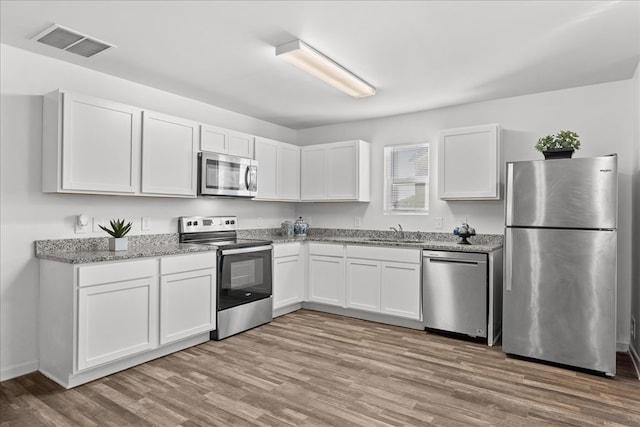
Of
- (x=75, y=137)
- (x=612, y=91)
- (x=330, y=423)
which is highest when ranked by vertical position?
(x=612, y=91)

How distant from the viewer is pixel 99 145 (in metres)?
3.08

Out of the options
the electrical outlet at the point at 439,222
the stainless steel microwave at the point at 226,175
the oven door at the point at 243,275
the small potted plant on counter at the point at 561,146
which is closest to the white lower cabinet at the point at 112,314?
the oven door at the point at 243,275

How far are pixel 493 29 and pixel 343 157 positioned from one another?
2.59 m

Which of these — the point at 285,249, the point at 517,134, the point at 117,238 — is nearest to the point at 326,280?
the point at 285,249

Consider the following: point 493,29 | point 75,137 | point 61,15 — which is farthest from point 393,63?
point 75,137

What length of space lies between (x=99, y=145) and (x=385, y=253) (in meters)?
2.98

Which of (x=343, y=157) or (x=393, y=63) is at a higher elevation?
(x=393, y=63)

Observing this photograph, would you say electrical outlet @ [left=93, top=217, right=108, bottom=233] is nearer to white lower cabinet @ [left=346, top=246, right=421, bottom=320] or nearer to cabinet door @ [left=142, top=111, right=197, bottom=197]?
cabinet door @ [left=142, top=111, right=197, bottom=197]

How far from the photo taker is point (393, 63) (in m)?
3.20

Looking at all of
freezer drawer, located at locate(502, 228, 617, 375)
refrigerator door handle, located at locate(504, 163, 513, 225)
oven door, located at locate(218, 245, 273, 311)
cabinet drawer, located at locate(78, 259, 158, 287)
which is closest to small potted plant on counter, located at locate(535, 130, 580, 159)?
refrigerator door handle, located at locate(504, 163, 513, 225)

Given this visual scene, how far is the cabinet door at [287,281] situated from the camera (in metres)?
4.41

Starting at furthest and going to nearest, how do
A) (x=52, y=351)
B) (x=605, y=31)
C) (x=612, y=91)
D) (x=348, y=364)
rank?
(x=612, y=91) → (x=348, y=364) → (x=52, y=351) → (x=605, y=31)

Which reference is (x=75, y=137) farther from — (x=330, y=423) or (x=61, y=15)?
(x=330, y=423)

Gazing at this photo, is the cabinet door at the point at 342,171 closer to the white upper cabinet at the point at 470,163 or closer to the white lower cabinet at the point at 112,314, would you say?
the white upper cabinet at the point at 470,163
